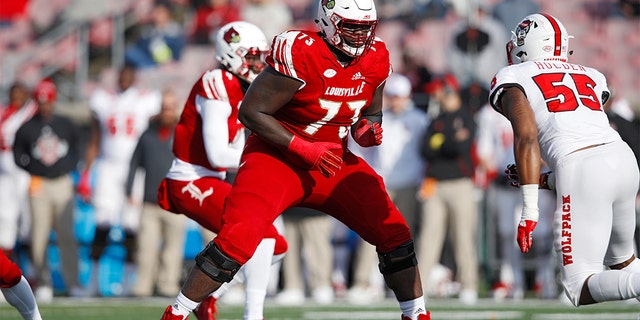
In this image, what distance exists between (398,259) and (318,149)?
0.76 m

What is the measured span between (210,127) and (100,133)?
6.03 meters

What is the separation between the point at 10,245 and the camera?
12227 mm

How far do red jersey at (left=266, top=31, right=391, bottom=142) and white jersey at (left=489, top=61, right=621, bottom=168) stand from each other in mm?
665

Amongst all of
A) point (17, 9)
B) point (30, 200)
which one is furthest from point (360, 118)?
point (17, 9)

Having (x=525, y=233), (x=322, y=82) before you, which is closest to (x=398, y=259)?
(x=525, y=233)

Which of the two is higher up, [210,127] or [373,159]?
[210,127]

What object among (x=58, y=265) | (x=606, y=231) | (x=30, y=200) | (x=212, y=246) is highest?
(x=606, y=231)

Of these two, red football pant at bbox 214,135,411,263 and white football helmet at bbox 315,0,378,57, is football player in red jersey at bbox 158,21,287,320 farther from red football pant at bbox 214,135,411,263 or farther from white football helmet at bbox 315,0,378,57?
white football helmet at bbox 315,0,378,57

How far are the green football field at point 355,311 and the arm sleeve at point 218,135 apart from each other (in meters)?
2.02

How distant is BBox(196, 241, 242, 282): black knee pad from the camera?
571 cm

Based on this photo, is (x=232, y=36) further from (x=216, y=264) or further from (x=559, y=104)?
(x=559, y=104)

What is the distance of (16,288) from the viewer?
6.01m

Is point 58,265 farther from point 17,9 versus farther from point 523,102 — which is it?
point 523,102

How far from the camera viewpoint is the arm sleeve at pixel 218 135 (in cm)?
677
